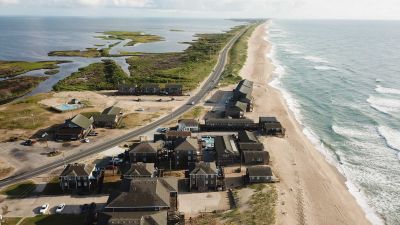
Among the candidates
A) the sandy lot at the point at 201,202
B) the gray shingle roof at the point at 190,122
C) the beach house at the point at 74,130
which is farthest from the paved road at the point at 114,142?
the sandy lot at the point at 201,202

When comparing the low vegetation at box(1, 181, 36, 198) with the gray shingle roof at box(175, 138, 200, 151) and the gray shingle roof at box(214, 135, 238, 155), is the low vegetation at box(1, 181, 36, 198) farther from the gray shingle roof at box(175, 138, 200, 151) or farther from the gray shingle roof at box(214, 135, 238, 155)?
the gray shingle roof at box(214, 135, 238, 155)

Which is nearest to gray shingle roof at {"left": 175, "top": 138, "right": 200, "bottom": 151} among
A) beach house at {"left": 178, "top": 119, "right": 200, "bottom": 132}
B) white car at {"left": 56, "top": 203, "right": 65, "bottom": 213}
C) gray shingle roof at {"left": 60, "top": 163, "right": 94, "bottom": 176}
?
beach house at {"left": 178, "top": 119, "right": 200, "bottom": 132}

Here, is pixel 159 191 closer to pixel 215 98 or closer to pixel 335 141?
Result: pixel 335 141

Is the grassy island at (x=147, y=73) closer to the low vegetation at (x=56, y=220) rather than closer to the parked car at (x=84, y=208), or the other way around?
the parked car at (x=84, y=208)

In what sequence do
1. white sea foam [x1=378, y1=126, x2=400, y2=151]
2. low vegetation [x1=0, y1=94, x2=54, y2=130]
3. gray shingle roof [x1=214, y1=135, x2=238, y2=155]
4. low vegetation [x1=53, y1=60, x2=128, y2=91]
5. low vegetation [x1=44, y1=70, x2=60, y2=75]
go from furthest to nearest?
1. low vegetation [x1=44, y1=70, x2=60, y2=75]
2. low vegetation [x1=53, y1=60, x2=128, y2=91]
3. low vegetation [x1=0, y1=94, x2=54, y2=130]
4. white sea foam [x1=378, y1=126, x2=400, y2=151]
5. gray shingle roof [x1=214, y1=135, x2=238, y2=155]

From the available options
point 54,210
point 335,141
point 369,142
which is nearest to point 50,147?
point 54,210

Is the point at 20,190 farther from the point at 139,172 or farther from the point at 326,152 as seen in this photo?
the point at 326,152

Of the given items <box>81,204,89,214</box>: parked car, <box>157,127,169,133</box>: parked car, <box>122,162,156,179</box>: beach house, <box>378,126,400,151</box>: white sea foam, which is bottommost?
<box>81,204,89,214</box>: parked car
